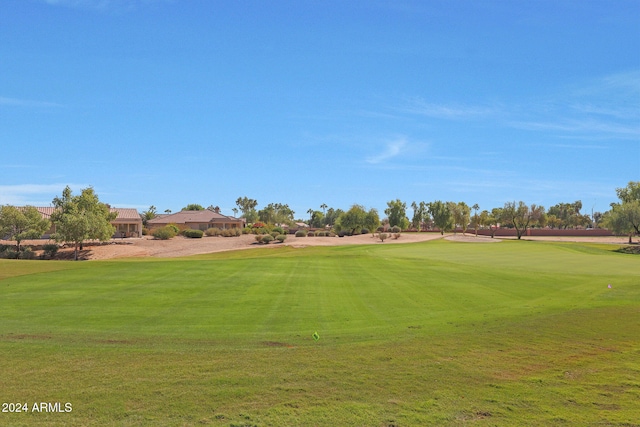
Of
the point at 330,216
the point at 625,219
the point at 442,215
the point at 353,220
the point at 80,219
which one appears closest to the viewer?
the point at 80,219

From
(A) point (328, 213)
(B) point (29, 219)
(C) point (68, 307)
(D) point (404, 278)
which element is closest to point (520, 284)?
(D) point (404, 278)

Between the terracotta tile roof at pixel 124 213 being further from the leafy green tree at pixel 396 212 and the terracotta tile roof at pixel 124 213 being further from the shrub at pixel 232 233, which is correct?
the leafy green tree at pixel 396 212

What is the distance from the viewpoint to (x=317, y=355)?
426 inches

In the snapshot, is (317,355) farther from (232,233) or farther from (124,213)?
(124,213)

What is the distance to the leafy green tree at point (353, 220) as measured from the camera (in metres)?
108

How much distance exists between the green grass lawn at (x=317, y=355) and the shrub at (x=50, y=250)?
43663 mm

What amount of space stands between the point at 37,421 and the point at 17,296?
14.9 metres

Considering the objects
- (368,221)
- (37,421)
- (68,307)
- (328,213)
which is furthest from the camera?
(328,213)

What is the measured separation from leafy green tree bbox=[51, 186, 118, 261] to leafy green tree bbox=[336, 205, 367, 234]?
5266 centimetres

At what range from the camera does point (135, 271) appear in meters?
28.8

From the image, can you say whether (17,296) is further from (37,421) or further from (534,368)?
(534,368)

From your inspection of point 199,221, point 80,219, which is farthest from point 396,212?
point 80,219

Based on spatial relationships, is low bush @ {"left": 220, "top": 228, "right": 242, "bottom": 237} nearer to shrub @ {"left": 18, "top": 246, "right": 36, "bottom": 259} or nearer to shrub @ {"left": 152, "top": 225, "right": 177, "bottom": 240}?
shrub @ {"left": 152, "top": 225, "right": 177, "bottom": 240}

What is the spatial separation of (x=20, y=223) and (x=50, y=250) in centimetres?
516
